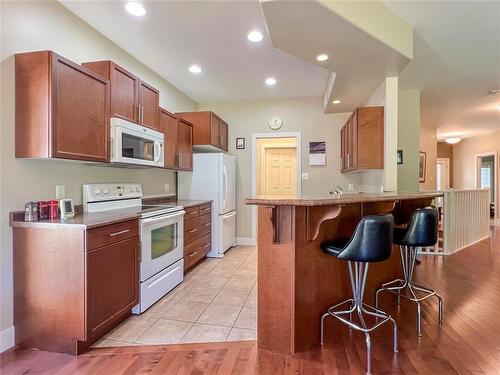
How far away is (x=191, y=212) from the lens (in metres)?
3.59

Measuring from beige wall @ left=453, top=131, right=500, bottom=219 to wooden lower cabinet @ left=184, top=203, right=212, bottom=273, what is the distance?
7.91 metres

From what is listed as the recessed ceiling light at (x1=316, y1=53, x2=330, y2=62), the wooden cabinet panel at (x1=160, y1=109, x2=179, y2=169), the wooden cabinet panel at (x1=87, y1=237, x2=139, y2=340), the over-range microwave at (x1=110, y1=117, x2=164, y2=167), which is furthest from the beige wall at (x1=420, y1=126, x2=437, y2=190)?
the wooden cabinet panel at (x1=87, y1=237, x2=139, y2=340)

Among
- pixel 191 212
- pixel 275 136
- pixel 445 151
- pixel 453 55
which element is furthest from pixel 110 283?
pixel 445 151

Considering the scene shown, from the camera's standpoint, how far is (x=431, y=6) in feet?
7.47

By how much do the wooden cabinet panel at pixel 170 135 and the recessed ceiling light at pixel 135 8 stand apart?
3.46ft

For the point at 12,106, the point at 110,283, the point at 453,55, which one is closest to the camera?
the point at 12,106

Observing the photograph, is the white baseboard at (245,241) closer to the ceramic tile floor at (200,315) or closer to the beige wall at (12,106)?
the ceramic tile floor at (200,315)

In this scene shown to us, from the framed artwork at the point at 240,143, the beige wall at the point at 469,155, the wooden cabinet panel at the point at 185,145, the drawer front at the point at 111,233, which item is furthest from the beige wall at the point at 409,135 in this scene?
the beige wall at the point at 469,155

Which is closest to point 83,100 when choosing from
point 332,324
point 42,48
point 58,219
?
point 42,48

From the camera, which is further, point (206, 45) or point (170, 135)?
point (170, 135)

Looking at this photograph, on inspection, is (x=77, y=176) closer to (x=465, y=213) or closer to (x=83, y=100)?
(x=83, y=100)

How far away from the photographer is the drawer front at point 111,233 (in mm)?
1896

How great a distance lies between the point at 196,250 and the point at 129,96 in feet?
6.73

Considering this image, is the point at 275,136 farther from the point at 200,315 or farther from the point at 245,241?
the point at 200,315
